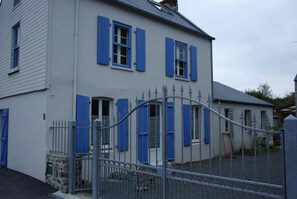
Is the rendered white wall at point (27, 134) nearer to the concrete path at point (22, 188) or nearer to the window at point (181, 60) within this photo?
the concrete path at point (22, 188)

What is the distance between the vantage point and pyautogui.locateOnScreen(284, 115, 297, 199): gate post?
3.22 meters

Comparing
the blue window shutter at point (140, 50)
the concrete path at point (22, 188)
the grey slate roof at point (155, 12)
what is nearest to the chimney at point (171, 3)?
the grey slate roof at point (155, 12)

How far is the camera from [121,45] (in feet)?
37.2

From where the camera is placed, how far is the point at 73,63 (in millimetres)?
9844

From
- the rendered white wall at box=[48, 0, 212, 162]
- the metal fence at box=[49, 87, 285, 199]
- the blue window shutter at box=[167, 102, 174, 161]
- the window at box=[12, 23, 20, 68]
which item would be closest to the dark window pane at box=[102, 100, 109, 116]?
the rendered white wall at box=[48, 0, 212, 162]

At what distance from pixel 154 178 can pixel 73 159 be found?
3.41m

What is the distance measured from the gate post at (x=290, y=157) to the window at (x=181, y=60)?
10.7 m

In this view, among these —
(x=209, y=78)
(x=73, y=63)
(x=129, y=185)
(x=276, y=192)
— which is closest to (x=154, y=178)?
(x=129, y=185)

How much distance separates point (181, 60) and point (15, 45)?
7.00 m

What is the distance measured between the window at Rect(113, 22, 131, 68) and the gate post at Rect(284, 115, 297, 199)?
849 cm

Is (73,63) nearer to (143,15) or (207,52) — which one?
(143,15)

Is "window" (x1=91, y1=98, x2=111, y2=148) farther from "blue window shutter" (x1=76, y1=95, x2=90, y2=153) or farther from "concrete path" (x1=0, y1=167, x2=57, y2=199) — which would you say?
"concrete path" (x1=0, y1=167, x2=57, y2=199)

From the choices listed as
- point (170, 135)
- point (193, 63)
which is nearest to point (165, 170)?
point (170, 135)

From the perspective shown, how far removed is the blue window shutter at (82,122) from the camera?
927cm
